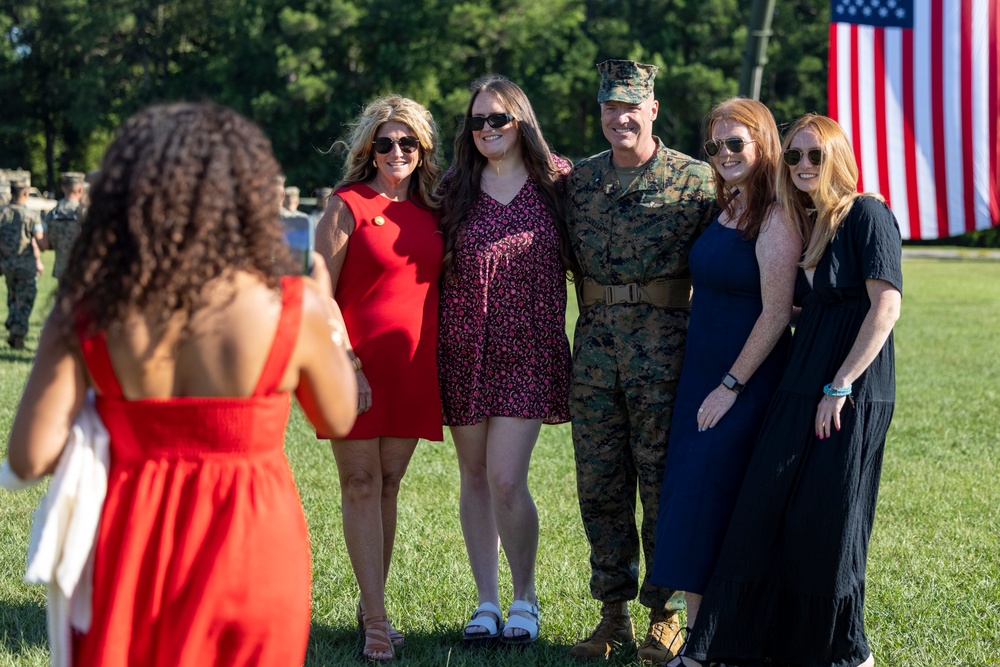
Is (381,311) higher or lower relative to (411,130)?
lower

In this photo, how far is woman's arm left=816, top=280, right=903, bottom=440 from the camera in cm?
381

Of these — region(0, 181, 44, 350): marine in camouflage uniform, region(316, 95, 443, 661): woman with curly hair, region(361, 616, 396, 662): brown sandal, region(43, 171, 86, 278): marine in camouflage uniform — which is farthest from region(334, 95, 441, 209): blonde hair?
region(0, 181, 44, 350): marine in camouflage uniform

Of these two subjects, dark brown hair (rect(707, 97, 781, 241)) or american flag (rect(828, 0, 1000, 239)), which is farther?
american flag (rect(828, 0, 1000, 239))

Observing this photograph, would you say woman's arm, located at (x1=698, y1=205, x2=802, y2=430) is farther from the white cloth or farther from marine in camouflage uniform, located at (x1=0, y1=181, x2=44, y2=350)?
marine in camouflage uniform, located at (x1=0, y1=181, x2=44, y2=350)

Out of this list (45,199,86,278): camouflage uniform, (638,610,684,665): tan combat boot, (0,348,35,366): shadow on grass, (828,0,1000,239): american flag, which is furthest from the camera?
(45,199,86,278): camouflage uniform

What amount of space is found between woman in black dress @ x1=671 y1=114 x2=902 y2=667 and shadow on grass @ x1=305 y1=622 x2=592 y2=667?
0.71 m

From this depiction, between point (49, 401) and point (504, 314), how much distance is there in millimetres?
2471

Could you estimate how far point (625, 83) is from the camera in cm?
455

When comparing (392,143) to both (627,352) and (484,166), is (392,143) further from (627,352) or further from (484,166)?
(627,352)

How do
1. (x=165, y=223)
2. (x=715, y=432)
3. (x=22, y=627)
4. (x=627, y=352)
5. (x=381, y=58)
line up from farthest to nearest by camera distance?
(x=381, y=58), (x=22, y=627), (x=627, y=352), (x=715, y=432), (x=165, y=223)

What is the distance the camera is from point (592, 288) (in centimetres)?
461

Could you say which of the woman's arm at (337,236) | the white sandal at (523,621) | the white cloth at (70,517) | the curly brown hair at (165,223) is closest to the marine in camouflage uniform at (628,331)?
the white sandal at (523,621)

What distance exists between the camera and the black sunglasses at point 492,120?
4.60 m

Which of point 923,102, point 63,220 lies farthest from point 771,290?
point 63,220
